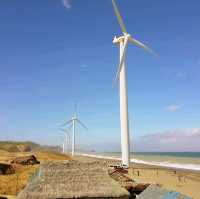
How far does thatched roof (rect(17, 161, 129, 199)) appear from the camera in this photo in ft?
49.8

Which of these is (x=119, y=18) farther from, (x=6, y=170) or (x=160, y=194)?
(x=160, y=194)

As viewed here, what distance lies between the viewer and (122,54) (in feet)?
141

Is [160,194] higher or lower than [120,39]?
lower

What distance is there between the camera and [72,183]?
15.7 meters

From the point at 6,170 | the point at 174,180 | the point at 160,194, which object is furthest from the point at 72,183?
the point at 174,180

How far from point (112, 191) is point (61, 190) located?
2.20m

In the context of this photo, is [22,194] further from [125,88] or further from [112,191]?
[125,88]

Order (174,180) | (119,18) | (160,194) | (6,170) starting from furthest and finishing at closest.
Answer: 1. (119,18)
2. (174,180)
3. (6,170)
4. (160,194)

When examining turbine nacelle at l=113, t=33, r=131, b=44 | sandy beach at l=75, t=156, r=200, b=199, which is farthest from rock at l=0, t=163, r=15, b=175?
turbine nacelle at l=113, t=33, r=131, b=44

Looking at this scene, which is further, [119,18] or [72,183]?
[119,18]

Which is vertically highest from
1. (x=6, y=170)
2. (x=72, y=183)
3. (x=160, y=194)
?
(x=6, y=170)

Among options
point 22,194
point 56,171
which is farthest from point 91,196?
point 22,194

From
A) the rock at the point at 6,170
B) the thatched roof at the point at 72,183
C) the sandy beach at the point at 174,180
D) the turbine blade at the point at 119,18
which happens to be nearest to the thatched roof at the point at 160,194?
the thatched roof at the point at 72,183

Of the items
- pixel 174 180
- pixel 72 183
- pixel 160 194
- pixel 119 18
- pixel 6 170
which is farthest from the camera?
pixel 119 18
